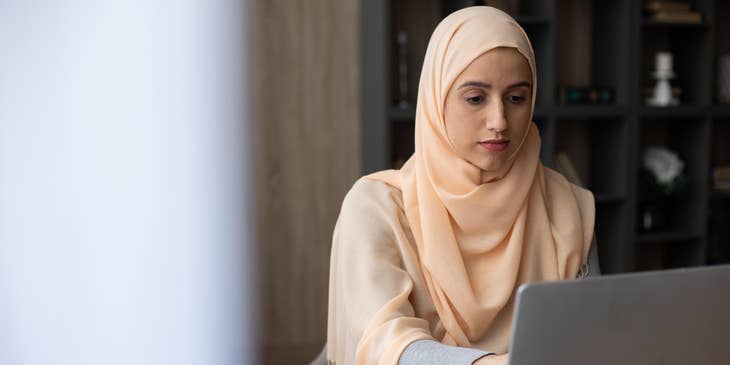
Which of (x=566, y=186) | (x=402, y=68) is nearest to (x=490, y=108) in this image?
(x=566, y=186)

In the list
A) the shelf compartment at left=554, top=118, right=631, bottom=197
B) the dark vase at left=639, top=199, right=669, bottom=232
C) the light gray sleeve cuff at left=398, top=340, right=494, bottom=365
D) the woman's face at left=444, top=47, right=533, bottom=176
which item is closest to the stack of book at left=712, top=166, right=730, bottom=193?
the dark vase at left=639, top=199, right=669, bottom=232

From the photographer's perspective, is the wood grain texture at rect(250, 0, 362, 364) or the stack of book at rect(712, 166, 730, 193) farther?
the stack of book at rect(712, 166, 730, 193)

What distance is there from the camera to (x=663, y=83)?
3234mm

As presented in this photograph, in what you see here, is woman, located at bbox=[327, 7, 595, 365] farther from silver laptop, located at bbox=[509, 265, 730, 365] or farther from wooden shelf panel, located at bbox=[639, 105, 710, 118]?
wooden shelf panel, located at bbox=[639, 105, 710, 118]

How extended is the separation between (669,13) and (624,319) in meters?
2.76

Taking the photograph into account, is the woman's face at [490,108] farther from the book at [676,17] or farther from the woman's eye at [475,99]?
the book at [676,17]

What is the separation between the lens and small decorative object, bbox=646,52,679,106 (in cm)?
321

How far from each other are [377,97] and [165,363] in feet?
4.31

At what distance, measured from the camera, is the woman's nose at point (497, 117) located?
1.09 meters

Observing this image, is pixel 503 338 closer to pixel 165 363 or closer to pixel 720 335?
pixel 720 335

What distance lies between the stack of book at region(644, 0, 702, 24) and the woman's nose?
2.34m

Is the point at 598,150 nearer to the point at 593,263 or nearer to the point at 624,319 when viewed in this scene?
the point at 593,263

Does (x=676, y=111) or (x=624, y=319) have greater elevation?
(x=676, y=111)

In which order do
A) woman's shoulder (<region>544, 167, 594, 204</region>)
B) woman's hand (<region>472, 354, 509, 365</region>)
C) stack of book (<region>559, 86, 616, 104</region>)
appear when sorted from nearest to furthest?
woman's hand (<region>472, 354, 509, 365</region>) → woman's shoulder (<region>544, 167, 594, 204</region>) → stack of book (<region>559, 86, 616, 104</region>)
